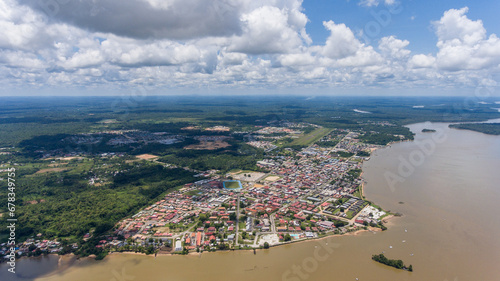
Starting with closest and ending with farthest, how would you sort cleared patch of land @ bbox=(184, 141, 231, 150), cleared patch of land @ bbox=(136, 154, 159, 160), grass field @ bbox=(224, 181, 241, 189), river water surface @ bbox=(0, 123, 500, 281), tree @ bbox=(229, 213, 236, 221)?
1. river water surface @ bbox=(0, 123, 500, 281)
2. tree @ bbox=(229, 213, 236, 221)
3. grass field @ bbox=(224, 181, 241, 189)
4. cleared patch of land @ bbox=(136, 154, 159, 160)
5. cleared patch of land @ bbox=(184, 141, 231, 150)

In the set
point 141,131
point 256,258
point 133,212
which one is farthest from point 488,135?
point 141,131

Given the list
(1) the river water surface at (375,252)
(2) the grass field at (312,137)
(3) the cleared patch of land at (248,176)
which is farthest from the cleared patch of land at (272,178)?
(2) the grass field at (312,137)

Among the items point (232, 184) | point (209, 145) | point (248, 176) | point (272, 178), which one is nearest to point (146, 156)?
point (209, 145)

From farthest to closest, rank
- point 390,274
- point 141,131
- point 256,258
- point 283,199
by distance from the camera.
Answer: point 141,131
point 283,199
point 256,258
point 390,274

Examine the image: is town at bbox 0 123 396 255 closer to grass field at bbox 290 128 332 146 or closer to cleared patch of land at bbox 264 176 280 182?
cleared patch of land at bbox 264 176 280 182

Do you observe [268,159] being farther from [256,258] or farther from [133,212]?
[256,258]

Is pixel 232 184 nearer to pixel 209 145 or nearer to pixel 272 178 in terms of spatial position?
pixel 272 178

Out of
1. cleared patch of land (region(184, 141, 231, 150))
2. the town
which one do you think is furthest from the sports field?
cleared patch of land (region(184, 141, 231, 150))

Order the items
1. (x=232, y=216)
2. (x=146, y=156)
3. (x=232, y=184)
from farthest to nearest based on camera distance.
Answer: (x=146, y=156), (x=232, y=184), (x=232, y=216)
